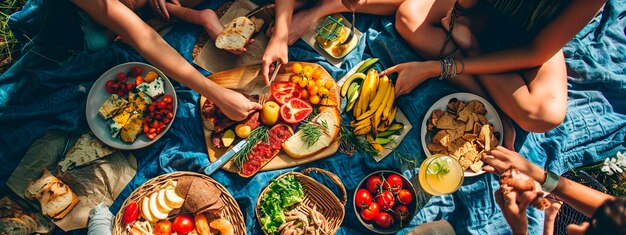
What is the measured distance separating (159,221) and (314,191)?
109 cm

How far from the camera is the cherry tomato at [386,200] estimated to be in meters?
3.12

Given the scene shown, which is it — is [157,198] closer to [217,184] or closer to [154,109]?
[217,184]

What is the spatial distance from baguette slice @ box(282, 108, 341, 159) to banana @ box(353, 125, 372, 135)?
0.46ft

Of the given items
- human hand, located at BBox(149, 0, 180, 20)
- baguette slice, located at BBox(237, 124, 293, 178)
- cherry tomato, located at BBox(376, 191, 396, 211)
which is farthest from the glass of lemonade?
human hand, located at BBox(149, 0, 180, 20)

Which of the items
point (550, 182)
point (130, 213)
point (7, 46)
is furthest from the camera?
point (7, 46)

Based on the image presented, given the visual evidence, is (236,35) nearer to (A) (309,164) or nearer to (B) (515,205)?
(A) (309,164)

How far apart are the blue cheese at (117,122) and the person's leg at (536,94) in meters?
2.68

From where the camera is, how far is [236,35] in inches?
129

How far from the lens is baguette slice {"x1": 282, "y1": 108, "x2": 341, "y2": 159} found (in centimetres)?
321

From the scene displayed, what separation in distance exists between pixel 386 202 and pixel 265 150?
0.94 metres

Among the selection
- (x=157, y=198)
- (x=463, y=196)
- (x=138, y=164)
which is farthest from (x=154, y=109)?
(x=463, y=196)

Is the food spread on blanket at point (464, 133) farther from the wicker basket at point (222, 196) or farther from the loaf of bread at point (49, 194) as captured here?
the loaf of bread at point (49, 194)

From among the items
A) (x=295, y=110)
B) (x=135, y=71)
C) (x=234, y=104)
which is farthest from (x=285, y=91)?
(x=135, y=71)

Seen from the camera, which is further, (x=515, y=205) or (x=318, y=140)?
(x=318, y=140)
